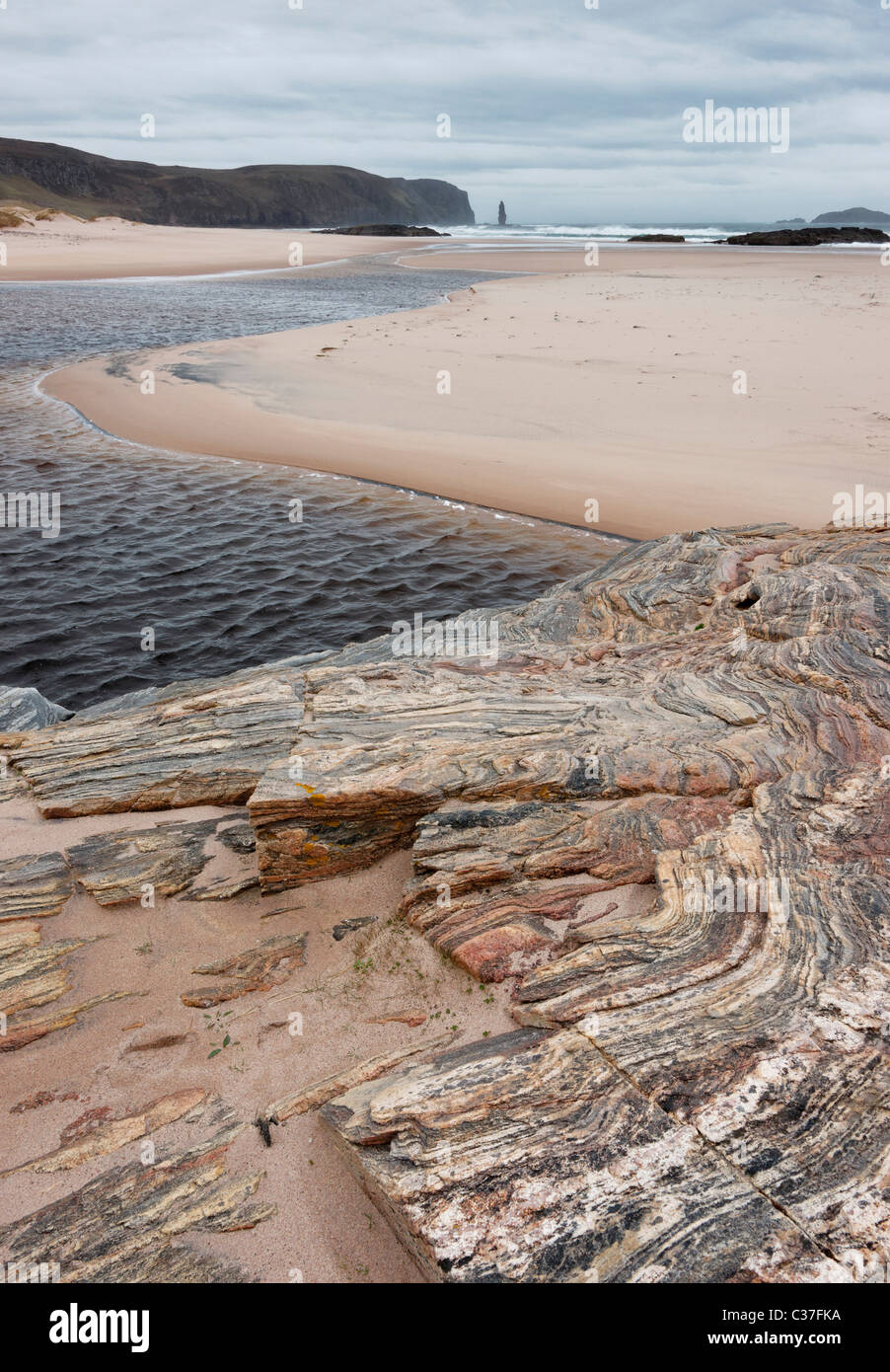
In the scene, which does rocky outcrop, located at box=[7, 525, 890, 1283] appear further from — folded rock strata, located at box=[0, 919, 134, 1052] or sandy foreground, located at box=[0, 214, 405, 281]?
sandy foreground, located at box=[0, 214, 405, 281]

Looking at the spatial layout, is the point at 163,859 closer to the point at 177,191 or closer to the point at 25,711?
the point at 25,711

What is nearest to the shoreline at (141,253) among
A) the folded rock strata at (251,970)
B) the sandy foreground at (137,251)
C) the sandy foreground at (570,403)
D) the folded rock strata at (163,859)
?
the sandy foreground at (137,251)

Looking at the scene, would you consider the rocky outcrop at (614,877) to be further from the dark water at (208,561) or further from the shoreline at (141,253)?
the shoreline at (141,253)

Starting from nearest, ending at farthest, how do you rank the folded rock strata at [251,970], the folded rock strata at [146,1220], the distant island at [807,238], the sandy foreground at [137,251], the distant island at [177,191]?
the folded rock strata at [146,1220], the folded rock strata at [251,970], the sandy foreground at [137,251], the distant island at [807,238], the distant island at [177,191]

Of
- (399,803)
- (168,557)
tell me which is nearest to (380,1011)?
(399,803)

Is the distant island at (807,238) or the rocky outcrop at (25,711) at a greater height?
the distant island at (807,238)

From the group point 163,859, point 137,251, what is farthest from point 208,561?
point 137,251

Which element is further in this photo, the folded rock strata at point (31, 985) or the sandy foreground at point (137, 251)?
the sandy foreground at point (137, 251)
